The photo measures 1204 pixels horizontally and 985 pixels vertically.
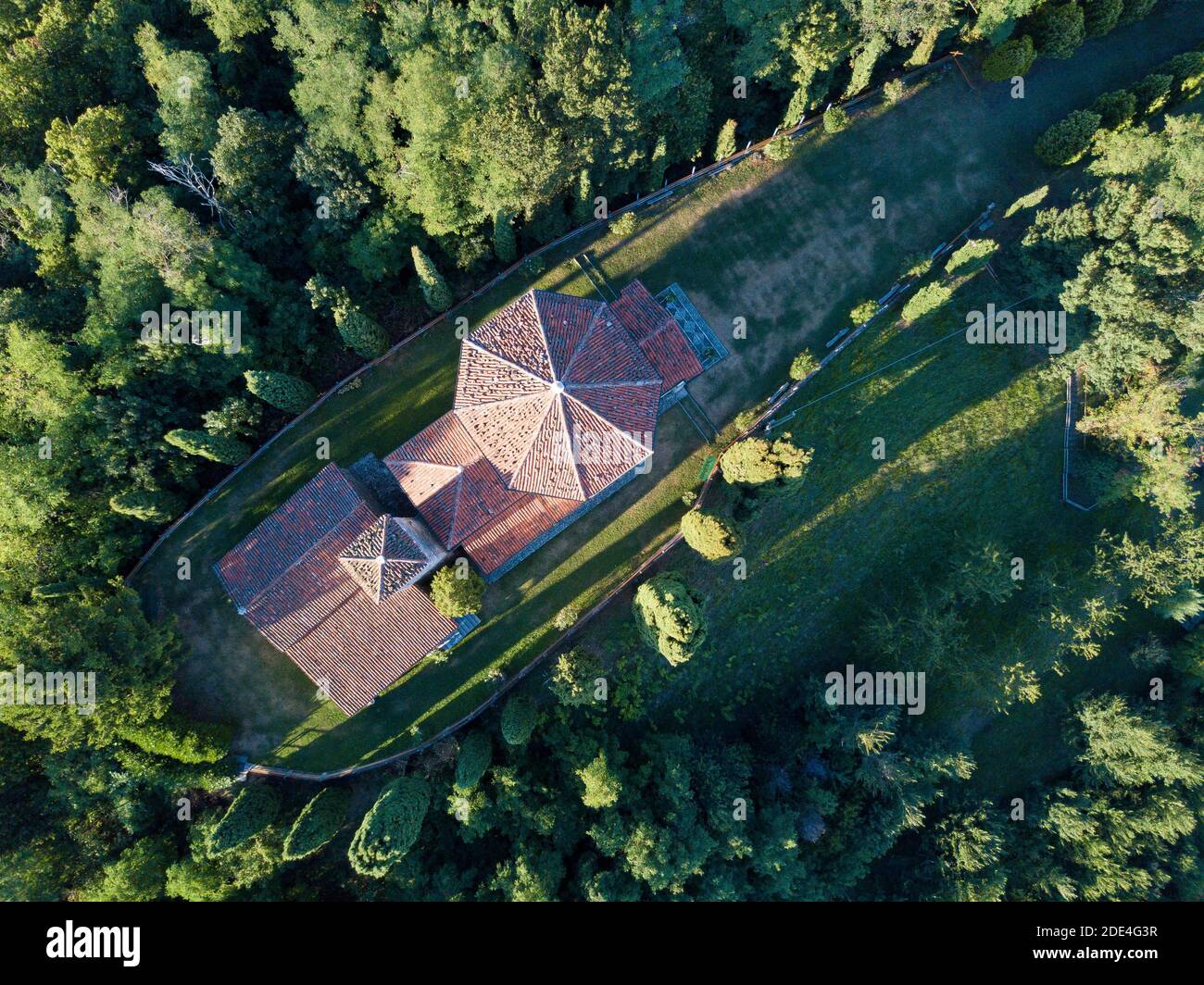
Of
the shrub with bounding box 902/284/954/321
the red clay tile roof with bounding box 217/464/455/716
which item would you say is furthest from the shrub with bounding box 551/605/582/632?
the shrub with bounding box 902/284/954/321

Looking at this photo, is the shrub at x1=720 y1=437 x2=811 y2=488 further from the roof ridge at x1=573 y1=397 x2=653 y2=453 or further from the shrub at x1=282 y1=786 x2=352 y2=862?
the shrub at x1=282 y1=786 x2=352 y2=862

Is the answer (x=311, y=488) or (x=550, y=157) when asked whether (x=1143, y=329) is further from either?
(x=311, y=488)

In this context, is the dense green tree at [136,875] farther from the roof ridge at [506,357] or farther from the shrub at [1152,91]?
the shrub at [1152,91]

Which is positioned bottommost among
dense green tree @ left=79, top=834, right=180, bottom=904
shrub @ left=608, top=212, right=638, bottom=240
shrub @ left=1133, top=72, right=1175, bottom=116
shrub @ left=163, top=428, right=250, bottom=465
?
dense green tree @ left=79, top=834, right=180, bottom=904

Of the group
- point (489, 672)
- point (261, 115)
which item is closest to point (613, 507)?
point (489, 672)

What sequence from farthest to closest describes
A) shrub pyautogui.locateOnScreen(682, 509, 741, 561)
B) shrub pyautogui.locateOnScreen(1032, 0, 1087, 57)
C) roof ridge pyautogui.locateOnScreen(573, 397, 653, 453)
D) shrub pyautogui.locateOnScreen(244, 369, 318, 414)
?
shrub pyautogui.locateOnScreen(1032, 0, 1087, 57) → shrub pyautogui.locateOnScreen(682, 509, 741, 561) → shrub pyautogui.locateOnScreen(244, 369, 318, 414) → roof ridge pyautogui.locateOnScreen(573, 397, 653, 453)
